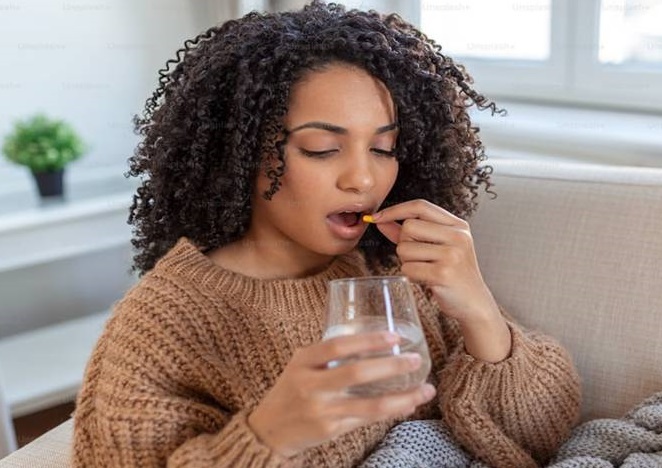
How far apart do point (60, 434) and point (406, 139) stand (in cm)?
65

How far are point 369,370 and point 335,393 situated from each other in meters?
0.04

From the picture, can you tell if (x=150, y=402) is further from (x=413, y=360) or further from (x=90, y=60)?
(x=90, y=60)

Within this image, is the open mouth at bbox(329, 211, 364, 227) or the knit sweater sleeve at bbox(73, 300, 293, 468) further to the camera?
the open mouth at bbox(329, 211, 364, 227)

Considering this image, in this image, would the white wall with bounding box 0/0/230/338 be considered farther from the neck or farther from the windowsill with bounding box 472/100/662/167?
the neck

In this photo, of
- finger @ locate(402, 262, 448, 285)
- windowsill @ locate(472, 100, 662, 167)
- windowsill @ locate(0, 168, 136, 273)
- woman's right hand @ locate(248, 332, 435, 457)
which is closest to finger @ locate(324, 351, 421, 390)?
woman's right hand @ locate(248, 332, 435, 457)

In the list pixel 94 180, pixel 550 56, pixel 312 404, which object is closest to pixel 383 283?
pixel 312 404

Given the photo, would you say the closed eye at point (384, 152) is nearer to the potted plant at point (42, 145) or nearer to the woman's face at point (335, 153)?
the woman's face at point (335, 153)

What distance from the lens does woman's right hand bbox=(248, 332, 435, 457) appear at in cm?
64

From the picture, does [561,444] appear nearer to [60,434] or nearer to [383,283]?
[383,283]

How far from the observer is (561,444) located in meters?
1.04

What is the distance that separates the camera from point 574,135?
1555 millimetres

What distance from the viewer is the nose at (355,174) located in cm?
93

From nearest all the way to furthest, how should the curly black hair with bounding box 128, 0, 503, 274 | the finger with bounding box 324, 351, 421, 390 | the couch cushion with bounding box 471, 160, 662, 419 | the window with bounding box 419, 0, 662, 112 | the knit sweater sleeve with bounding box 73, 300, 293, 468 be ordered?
the finger with bounding box 324, 351, 421, 390 < the knit sweater sleeve with bounding box 73, 300, 293, 468 < the curly black hair with bounding box 128, 0, 503, 274 < the couch cushion with bounding box 471, 160, 662, 419 < the window with bounding box 419, 0, 662, 112

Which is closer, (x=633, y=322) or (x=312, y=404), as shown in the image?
(x=312, y=404)
